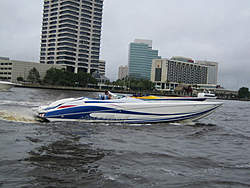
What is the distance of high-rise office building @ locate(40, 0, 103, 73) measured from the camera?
356 ft

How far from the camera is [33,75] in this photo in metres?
92.7

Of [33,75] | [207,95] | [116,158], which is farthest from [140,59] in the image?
[116,158]

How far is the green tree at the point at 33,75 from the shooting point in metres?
90.0

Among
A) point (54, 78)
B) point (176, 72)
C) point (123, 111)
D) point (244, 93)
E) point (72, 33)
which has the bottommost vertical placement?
point (123, 111)

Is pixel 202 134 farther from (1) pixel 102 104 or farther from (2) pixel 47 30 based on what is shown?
(2) pixel 47 30

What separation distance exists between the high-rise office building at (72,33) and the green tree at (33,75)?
56.8ft

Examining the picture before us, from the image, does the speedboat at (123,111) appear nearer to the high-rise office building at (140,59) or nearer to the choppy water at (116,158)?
the choppy water at (116,158)

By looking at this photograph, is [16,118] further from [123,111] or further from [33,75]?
[33,75]

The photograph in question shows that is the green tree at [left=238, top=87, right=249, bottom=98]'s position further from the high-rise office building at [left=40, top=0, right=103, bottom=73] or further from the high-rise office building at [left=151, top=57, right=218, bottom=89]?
the high-rise office building at [left=40, top=0, right=103, bottom=73]

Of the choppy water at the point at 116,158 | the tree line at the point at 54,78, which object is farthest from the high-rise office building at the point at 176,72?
the choppy water at the point at 116,158

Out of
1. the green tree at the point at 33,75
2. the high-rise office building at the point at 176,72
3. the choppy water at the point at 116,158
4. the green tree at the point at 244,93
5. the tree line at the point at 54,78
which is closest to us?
the choppy water at the point at 116,158

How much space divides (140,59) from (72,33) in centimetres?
8481

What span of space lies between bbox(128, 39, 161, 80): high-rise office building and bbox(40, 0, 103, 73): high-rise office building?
223 feet

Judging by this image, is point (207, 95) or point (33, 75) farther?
point (207, 95)
